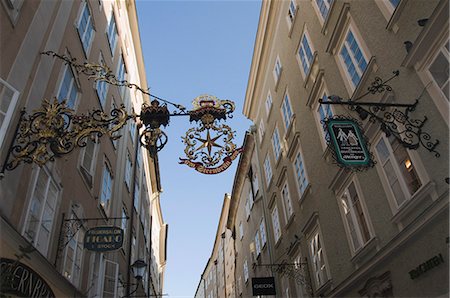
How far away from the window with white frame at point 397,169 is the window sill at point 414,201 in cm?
22

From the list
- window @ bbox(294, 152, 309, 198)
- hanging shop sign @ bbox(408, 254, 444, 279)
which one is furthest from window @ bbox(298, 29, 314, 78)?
hanging shop sign @ bbox(408, 254, 444, 279)

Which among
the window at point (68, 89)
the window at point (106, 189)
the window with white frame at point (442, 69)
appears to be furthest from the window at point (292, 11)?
the window at point (106, 189)

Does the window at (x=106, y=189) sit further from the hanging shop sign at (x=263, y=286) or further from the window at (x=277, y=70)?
the window at (x=277, y=70)

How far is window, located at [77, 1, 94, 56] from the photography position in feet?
45.7

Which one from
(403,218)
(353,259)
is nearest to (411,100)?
(403,218)

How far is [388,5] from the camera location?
32.4 feet

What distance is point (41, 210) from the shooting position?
9.43 meters

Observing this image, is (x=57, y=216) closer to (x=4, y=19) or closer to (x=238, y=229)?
(x=4, y=19)

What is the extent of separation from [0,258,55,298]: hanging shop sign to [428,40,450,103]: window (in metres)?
8.42

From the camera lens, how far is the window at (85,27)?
13.9 m

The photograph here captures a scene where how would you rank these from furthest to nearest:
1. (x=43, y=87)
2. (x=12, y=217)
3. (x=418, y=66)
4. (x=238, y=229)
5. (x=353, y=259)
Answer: (x=238, y=229)
(x=353, y=259)
(x=43, y=87)
(x=418, y=66)
(x=12, y=217)

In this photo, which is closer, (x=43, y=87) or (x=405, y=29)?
(x=405, y=29)

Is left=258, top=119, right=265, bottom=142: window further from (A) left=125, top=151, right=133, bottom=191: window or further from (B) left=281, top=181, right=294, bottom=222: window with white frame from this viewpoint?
(A) left=125, top=151, right=133, bottom=191: window

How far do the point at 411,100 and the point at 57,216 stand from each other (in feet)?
30.9
